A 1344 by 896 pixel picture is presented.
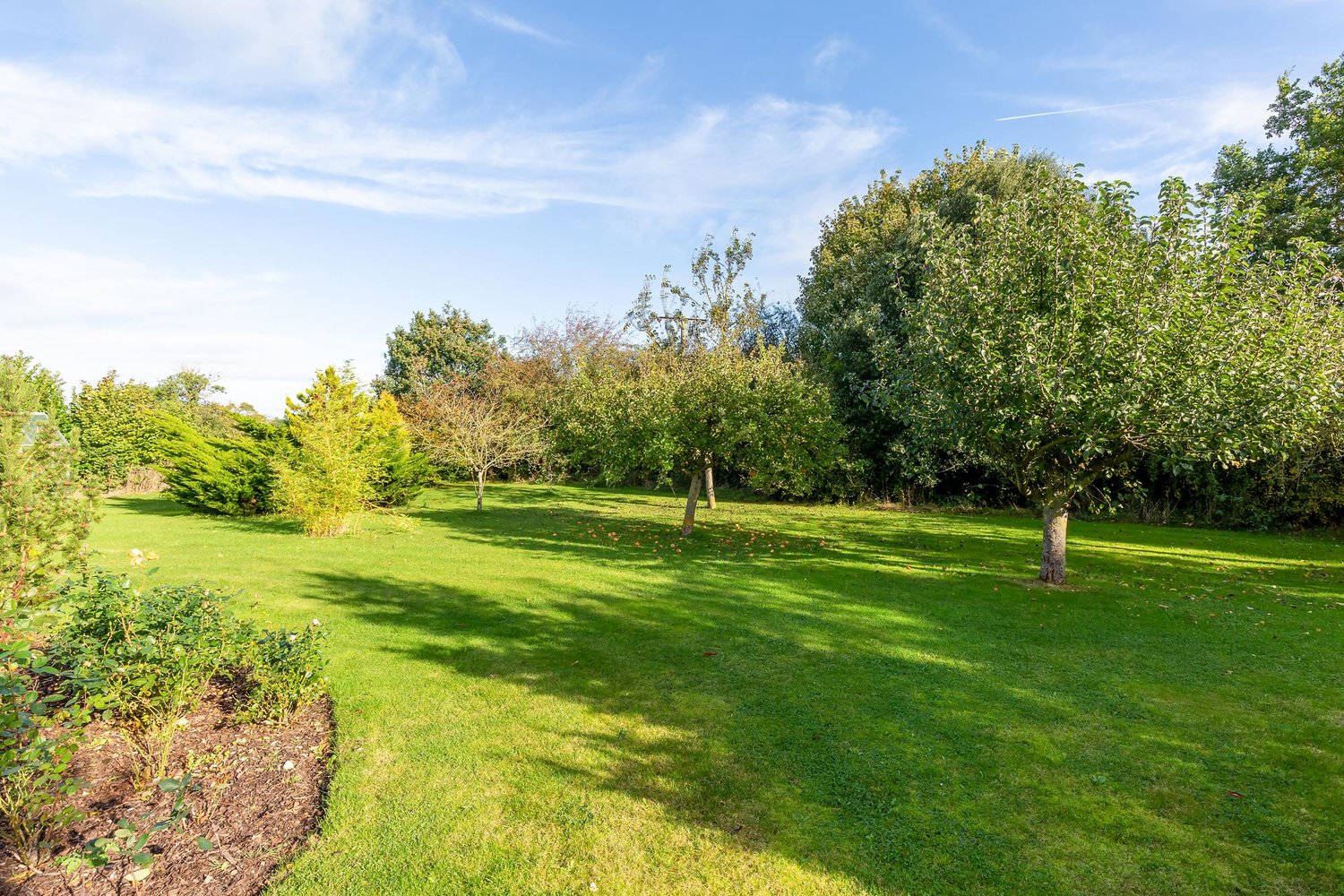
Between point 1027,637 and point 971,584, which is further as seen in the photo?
point 971,584

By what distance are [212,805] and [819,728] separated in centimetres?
466

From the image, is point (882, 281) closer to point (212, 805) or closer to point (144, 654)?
point (144, 654)

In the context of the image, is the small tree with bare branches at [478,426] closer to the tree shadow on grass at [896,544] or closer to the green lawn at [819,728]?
the tree shadow on grass at [896,544]

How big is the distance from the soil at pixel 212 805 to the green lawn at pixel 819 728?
0.83 ft

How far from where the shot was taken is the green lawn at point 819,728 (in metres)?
3.78

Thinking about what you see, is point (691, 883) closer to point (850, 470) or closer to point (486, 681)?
point (486, 681)

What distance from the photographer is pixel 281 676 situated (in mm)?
5383

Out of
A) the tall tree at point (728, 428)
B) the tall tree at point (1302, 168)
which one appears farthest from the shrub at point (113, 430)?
the tall tree at point (1302, 168)

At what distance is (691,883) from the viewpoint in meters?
3.57

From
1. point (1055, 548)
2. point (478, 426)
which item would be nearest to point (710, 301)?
point (478, 426)

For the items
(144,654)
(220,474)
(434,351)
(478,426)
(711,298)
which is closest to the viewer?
(144,654)

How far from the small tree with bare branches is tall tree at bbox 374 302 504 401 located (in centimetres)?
275

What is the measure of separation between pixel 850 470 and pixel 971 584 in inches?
533

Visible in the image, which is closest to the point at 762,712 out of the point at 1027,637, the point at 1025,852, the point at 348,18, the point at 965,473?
the point at 1025,852
